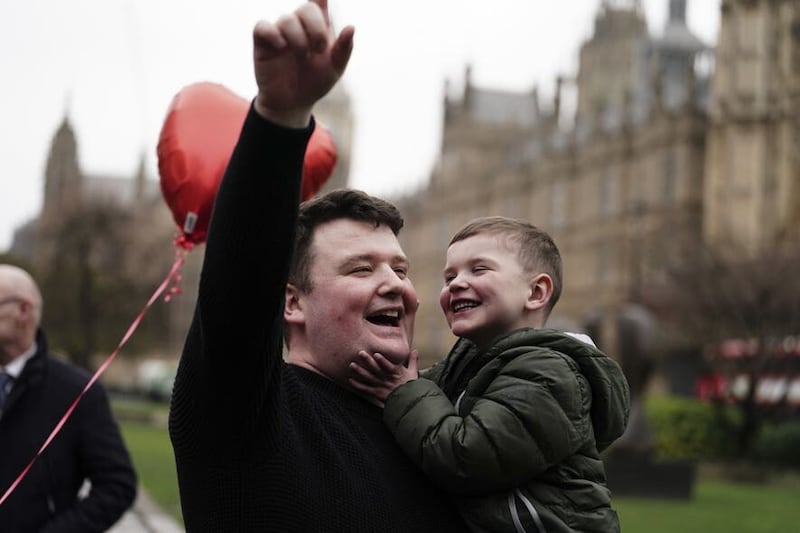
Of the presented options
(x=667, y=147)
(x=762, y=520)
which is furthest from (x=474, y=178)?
(x=762, y=520)

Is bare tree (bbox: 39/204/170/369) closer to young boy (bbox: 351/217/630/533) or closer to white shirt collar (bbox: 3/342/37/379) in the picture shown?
white shirt collar (bbox: 3/342/37/379)

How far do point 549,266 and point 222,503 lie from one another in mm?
982

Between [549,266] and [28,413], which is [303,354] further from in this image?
[28,413]

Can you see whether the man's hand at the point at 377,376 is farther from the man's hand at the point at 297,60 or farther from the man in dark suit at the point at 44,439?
the man in dark suit at the point at 44,439

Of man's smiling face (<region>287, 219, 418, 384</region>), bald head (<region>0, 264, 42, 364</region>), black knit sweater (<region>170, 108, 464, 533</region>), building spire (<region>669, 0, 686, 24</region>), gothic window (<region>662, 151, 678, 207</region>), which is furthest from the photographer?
building spire (<region>669, 0, 686, 24</region>)

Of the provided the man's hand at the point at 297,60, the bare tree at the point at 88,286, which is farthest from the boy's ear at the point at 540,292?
the bare tree at the point at 88,286

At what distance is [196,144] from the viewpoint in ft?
11.9

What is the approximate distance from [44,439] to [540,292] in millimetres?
2519

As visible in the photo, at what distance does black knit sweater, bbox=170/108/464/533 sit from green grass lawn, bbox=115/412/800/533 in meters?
9.00

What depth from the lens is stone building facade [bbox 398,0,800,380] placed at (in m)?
47.2

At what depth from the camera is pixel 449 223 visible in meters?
83.5

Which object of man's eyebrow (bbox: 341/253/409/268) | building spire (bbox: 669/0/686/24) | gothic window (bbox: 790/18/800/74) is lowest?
man's eyebrow (bbox: 341/253/409/268)

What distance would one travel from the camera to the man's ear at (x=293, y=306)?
8.52ft

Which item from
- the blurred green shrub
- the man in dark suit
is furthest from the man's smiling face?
the blurred green shrub
